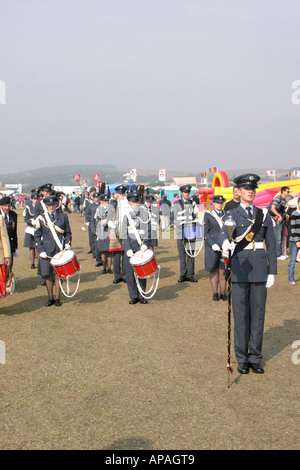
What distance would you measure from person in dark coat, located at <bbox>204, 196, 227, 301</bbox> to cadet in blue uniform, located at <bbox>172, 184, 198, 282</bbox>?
1432 millimetres

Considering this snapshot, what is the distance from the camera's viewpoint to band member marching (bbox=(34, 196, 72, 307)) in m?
8.95

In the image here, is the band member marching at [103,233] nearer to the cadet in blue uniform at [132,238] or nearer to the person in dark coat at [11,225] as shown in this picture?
the person in dark coat at [11,225]

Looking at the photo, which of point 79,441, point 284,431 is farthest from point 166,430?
point 284,431

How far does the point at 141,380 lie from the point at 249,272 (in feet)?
5.81

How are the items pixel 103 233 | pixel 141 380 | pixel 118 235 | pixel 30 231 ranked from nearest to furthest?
pixel 141 380
pixel 118 235
pixel 103 233
pixel 30 231

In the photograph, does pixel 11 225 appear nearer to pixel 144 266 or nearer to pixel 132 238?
pixel 132 238

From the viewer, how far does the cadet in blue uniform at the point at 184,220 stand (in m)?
11.0

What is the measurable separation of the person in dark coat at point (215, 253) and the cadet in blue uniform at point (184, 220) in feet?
4.70

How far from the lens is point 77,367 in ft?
18.8

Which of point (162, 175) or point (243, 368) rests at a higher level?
point (162, 175)

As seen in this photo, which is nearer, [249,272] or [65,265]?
[249,272]

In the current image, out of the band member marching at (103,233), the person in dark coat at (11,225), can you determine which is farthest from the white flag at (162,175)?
the person in dark coat at (11,225)

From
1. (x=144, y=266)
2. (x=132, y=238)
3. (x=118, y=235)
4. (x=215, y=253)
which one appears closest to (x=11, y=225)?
(x=118, y=235)

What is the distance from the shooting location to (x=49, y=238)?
356 inches
